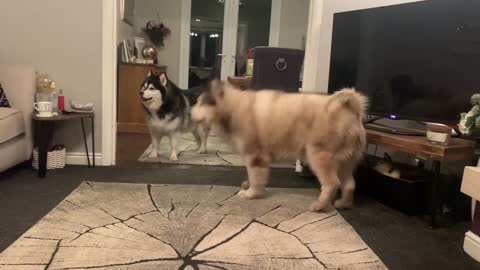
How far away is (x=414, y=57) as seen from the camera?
96.3 inches

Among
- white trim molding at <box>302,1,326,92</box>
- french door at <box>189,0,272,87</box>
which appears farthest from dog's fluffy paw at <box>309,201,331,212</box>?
french door at <box>189,0,272,87</box>

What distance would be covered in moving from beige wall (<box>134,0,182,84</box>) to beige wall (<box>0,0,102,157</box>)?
3261 mm

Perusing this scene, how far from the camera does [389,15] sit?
261 cm

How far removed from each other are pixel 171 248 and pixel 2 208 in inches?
44.7

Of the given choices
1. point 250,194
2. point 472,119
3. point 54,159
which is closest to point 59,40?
point 54,159

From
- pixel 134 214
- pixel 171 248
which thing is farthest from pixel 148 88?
pixel 171 248

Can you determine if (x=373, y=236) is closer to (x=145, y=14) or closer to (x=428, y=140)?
(x=428, y=140)

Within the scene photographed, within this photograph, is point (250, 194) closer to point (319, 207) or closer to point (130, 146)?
point (319, 207)

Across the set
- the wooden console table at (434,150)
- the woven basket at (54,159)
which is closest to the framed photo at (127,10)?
the woven basket at (54,159)

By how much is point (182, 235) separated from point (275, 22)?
5.65 m

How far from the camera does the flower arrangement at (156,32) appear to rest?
6.15 metres

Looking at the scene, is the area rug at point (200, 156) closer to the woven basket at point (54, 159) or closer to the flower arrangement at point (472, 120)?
the woven basket at point (54, 159)

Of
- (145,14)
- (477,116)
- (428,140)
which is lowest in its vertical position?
(428,140)

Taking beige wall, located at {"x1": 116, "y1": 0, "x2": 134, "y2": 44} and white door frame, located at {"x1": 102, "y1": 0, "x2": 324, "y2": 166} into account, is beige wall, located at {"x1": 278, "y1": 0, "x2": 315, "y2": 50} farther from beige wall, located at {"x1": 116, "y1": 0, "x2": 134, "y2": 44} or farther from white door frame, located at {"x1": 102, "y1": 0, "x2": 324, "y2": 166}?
white door frame, located at {"x1": 102, "y1": 0, "x2": 324, "y2": 166}
